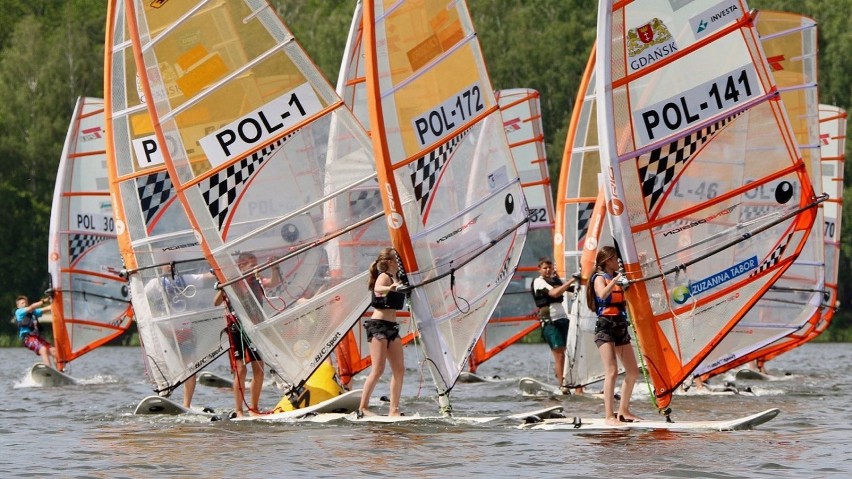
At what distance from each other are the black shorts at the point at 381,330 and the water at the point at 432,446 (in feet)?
2.23

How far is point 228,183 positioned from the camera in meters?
15.1

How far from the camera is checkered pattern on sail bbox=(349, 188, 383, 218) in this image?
15.1 meters

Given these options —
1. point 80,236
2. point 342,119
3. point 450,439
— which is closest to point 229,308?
point 342,119

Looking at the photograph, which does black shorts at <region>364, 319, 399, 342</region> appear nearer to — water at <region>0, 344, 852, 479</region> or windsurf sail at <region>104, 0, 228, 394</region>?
water at <region>0, 344, 852, 479</region>

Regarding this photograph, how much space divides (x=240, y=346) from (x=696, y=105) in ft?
16.4

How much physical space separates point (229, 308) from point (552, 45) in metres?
37.4

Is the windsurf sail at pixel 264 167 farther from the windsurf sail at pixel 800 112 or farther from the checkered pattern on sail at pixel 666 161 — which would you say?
the windsurf sail at pixel 800 112

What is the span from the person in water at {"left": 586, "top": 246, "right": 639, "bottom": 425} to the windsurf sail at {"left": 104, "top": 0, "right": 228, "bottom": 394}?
18.4ft

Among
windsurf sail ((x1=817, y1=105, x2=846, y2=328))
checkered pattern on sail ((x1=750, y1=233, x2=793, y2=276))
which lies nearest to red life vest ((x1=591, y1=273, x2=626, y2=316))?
checkered pattern on sail ((x1=750, y1=233, x2=793, y2=276))

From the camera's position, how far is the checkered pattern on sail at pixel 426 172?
580 inches

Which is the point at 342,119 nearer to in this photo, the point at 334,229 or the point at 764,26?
the point at 334,229

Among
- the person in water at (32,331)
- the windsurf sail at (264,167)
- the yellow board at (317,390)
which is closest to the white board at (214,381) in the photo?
the person in water at (32,331)

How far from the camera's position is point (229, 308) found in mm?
15250

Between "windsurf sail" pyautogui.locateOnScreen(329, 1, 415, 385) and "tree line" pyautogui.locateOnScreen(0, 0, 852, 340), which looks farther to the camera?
"tree line" pyautogui.locateOnScreen(0, 0, 852, 340)
